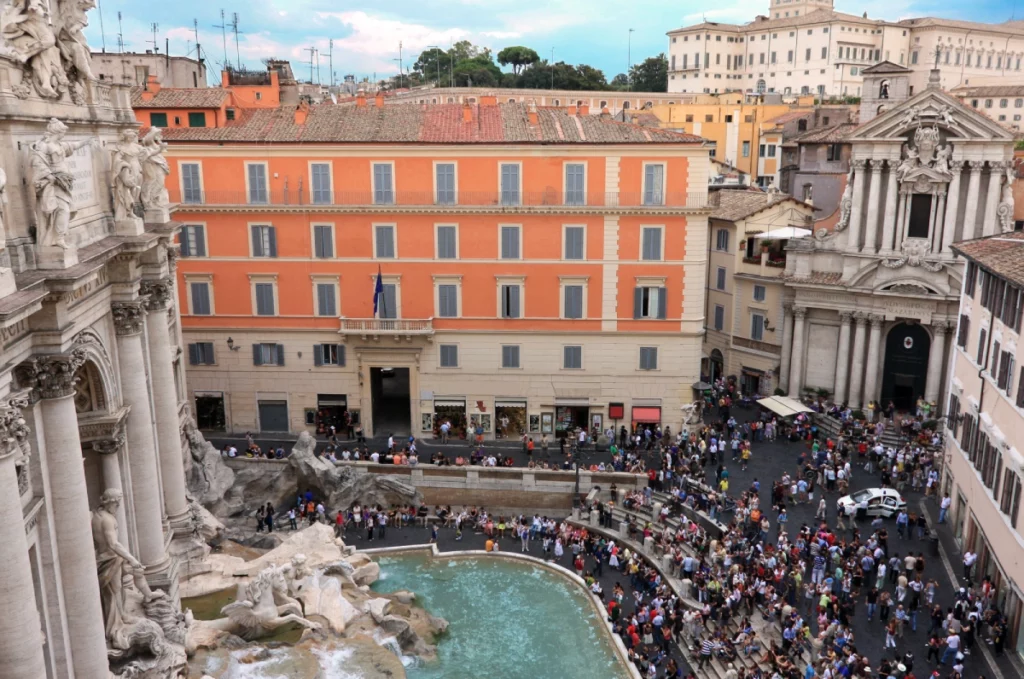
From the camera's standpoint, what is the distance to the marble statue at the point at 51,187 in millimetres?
14258

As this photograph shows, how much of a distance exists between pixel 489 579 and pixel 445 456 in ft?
29.0

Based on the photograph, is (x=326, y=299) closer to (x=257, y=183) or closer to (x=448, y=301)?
(x=448, y=301)

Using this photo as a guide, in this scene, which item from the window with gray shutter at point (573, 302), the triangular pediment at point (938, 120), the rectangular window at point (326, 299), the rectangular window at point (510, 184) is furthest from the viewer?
the rectangular window at point (326, 299)

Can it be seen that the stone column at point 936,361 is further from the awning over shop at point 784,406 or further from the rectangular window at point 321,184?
the rectangular window at point 321,184

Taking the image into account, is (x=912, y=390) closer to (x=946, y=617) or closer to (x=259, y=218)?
(x=946, y=617)

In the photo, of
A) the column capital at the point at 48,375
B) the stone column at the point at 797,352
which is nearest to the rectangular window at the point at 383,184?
the stone column at the point at 797,352

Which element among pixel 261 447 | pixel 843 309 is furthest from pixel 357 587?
pixel 843 309

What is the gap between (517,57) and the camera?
109 m

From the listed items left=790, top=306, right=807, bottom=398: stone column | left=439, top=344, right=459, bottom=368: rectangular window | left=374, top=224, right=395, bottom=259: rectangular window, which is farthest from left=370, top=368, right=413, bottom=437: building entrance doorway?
left=790, top=306, right=807, bottom=398: stone column

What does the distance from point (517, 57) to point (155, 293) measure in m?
95.7

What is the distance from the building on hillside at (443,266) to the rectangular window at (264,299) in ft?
0.19

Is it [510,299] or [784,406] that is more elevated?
[510,299]

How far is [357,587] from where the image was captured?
24531 millimetres

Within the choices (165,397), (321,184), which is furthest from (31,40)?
(321,184)
